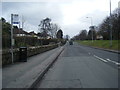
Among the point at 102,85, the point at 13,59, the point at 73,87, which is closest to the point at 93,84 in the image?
the point at 102,85

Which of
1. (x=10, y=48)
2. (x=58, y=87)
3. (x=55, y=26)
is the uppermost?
(x=55, y=26)

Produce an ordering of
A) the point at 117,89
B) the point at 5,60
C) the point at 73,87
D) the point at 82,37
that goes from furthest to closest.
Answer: the point at 82,37 < the point at 5,60 < the point at 73,87 < the point at 117,89

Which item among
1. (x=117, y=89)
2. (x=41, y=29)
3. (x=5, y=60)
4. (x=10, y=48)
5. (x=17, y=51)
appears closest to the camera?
(x=117, y=89)

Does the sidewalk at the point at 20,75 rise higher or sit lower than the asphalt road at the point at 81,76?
higher

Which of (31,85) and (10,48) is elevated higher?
(10,48)

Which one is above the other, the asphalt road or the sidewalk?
the sidewalk

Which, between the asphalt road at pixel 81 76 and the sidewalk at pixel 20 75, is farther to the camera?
the asphalt road at pixel 81 76

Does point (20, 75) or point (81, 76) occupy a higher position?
point (20, 75)

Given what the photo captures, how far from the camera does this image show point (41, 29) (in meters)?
110

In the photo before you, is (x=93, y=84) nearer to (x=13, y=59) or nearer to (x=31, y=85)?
(x=31, y=85)

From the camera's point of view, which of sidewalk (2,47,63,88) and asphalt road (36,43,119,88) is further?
asphalt road (36,43,119,88)

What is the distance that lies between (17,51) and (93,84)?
11140mm

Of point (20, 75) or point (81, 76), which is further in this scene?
point (81, 76)

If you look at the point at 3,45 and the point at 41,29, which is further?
the point at 41,29
